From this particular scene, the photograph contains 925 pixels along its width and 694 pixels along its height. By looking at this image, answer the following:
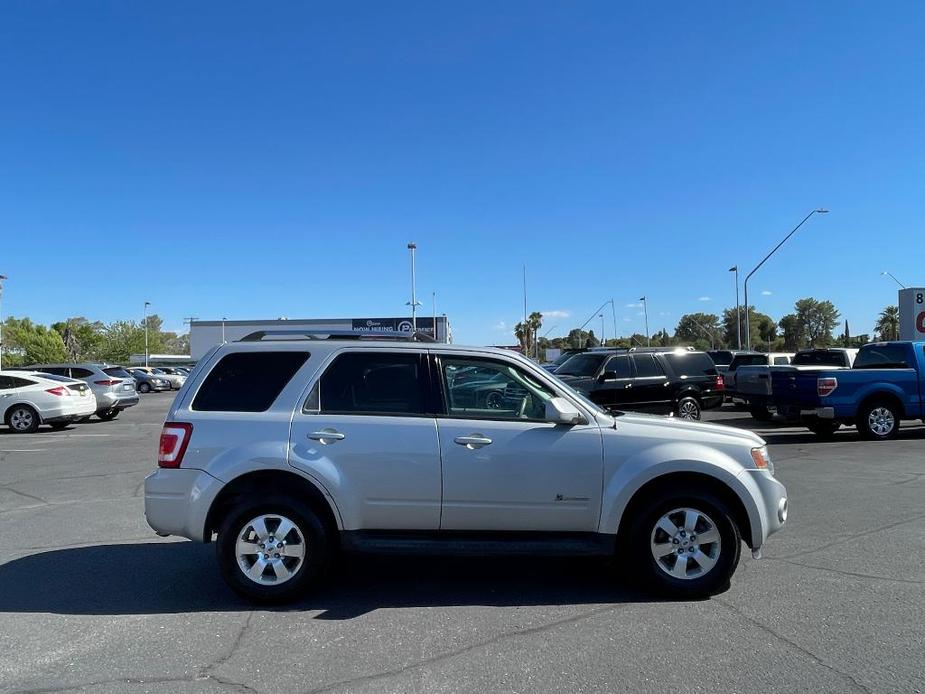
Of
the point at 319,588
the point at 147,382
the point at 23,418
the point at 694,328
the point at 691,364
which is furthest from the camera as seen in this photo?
the point at 694,328

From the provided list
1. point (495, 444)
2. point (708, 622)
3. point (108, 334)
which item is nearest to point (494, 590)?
point (495, 444)

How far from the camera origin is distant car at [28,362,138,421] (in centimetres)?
1978

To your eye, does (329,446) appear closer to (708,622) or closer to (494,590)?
(494,590)

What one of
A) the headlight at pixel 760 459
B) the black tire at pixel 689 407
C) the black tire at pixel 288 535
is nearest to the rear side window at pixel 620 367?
the black tire at pixel 689 407

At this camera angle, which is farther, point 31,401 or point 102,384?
point 102,384

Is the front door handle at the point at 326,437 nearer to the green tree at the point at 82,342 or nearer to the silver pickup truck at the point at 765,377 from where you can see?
the silver pickup truck at the point at 765,377

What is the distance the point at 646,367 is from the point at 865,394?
169 inches

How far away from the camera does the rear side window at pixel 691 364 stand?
15540 millimetres

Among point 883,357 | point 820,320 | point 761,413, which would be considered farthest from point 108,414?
point 820,320

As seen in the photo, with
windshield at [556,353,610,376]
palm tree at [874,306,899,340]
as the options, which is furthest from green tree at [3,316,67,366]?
palm tree at [874,306,899,340]

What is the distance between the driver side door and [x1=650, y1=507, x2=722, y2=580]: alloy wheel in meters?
0.49

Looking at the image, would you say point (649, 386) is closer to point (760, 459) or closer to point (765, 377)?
point (765, 377)

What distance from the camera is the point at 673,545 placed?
478 centimetres

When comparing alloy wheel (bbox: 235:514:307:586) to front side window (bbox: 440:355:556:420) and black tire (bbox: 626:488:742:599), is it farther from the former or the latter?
black tire (bbox: 626:488:742:599)
